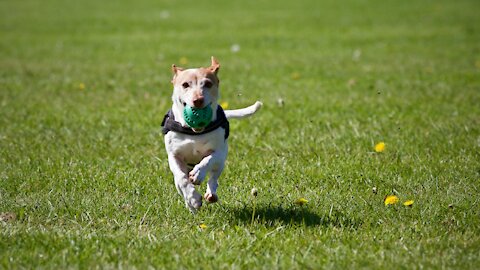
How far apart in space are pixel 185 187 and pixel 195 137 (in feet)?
1.04

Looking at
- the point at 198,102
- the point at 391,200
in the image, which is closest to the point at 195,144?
the point at 198,102

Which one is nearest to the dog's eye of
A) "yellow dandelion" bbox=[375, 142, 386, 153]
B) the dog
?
the dog

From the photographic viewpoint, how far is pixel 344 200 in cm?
447

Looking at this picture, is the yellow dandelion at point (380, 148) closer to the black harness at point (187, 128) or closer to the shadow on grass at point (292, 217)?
the shadow on grass at point (292, 217)

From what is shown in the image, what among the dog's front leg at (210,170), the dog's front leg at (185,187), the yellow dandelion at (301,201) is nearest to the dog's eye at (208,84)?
the dog's front leg at (210,170)

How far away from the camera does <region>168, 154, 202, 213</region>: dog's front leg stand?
13.3 feet

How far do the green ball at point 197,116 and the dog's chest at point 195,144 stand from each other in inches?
5.3

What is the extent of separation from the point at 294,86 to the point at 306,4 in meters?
15.8

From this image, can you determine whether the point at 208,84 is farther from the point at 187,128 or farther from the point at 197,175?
the point at 197,175

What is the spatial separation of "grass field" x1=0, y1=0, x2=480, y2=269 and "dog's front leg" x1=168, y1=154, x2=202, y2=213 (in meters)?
0.13

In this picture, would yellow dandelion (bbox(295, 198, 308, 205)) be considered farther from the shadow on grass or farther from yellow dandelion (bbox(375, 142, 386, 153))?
yellow dandelion (bbox(375, 142, 386, 153))

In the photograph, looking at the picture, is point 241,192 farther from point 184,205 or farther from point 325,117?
point 325,117

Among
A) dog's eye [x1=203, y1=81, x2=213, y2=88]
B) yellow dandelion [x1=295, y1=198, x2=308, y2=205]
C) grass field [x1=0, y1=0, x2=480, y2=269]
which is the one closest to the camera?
grass field [x1=0, y1=0, x2=480, y2=269]

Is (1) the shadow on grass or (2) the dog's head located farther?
(1) the shadow on grass
